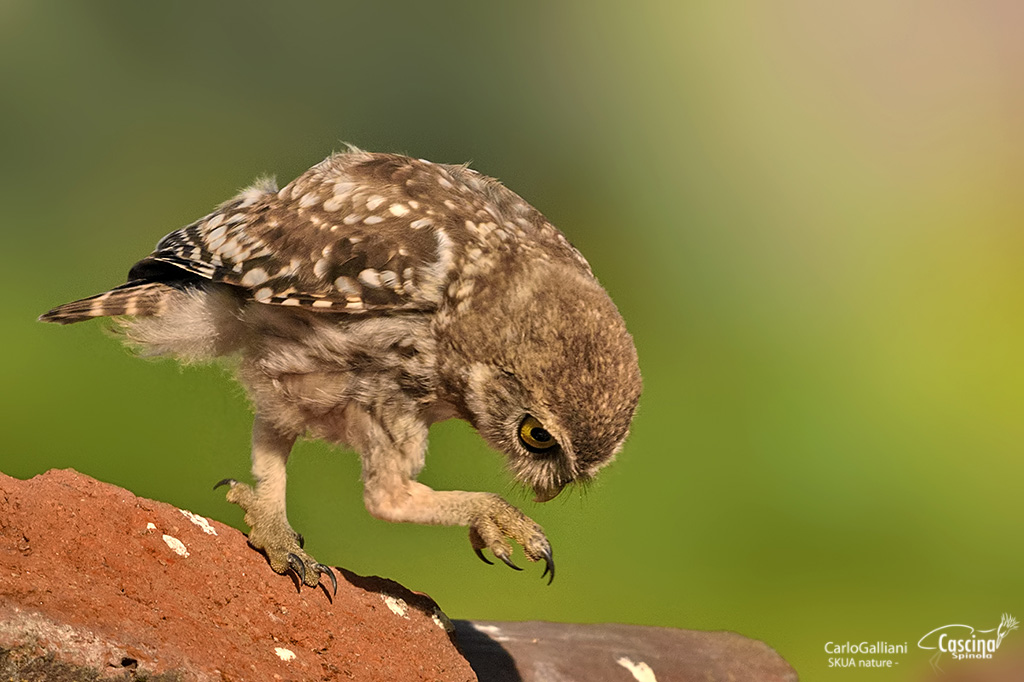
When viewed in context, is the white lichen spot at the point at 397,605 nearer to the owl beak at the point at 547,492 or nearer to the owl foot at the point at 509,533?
the owl foot at the point at 509,533

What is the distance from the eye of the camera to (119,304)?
2711 mm

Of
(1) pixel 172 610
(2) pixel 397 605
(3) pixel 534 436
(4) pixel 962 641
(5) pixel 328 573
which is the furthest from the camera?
(4) pixel 962 641

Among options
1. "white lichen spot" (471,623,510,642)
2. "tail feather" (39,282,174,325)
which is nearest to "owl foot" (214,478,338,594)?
"tail feather" (39,282,174,325)

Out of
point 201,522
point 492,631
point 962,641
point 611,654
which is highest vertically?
point 962,641

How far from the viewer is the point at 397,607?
2.72 m

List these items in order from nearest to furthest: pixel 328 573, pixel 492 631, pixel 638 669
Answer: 1. pixel 328 573
2. pixel 638 669
3. pixel 492 631

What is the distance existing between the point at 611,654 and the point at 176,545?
151cm

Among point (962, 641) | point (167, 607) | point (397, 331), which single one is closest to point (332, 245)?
point (397, 331)

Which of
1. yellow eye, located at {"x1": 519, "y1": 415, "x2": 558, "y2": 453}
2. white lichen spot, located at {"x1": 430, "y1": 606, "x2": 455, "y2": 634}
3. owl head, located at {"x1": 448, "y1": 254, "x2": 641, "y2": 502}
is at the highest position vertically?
owl head, located at {"x1": 448, "y1": 254, "x2": 641, "y2": 502}

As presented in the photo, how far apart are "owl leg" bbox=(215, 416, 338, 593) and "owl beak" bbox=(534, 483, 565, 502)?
565mm

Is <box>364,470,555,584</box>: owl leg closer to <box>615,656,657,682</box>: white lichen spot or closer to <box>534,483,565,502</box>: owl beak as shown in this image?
<box>534,483,565,502</box>: owl beak

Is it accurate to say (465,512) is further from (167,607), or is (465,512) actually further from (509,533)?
(167,607)

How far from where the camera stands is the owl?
93.1 inches

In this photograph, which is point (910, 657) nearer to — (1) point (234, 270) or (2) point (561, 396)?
(2) point (561, 396)
